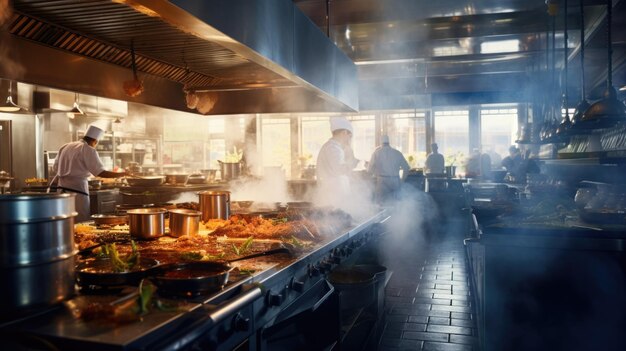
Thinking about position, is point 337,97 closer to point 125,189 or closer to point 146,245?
point 146,245

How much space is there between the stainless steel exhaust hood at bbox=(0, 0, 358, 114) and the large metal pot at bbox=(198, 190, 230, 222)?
0.77m

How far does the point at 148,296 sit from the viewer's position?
1.43m

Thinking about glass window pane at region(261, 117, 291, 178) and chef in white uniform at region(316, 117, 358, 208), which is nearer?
chef in white uniform at region(316, 117, 358, 208)

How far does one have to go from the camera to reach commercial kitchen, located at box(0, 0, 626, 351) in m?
1.49

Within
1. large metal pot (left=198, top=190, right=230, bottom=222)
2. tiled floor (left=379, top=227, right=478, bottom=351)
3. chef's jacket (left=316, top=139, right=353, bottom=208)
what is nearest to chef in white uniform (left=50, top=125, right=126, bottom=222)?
chef's jacket (left=316, top=139, right=353, bottom=208)

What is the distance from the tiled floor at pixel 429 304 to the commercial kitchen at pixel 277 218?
27mm

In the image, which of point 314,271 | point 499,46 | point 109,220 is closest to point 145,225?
point 109,220

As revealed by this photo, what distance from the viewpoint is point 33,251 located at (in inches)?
55.7

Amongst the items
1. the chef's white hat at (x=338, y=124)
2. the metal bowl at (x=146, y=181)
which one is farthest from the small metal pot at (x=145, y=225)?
the metal bowl at (x=146, y=181)

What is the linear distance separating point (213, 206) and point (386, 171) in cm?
591

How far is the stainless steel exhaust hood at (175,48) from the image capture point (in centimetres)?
205

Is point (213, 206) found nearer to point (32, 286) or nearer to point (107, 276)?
point (107, 276)

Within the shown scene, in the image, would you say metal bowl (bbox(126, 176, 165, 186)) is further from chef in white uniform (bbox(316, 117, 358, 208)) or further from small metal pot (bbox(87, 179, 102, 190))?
chef in white uniform (bbox(316, 117, 358, 208))

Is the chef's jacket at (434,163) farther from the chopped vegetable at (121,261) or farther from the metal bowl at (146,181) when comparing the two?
the chopped vegetable at (121,261)
